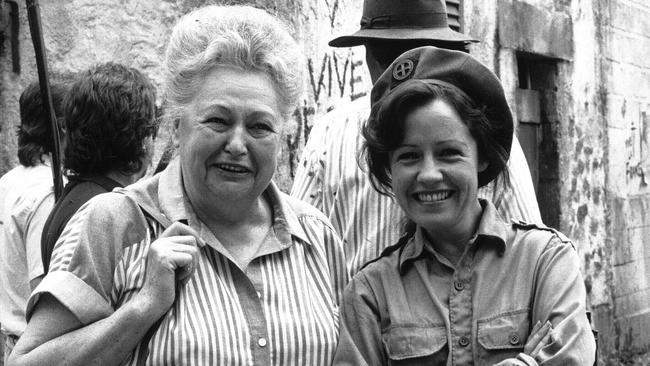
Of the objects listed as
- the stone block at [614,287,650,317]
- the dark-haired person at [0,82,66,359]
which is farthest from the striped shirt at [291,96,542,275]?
the stone block at [614,287,650,317]

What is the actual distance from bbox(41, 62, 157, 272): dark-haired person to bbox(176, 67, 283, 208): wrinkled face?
0.96 metres

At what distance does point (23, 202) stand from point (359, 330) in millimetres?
1891

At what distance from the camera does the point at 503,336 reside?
240 centimetres

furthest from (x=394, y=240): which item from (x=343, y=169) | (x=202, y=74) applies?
(x=202, y=74)

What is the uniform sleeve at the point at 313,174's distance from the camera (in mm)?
3328

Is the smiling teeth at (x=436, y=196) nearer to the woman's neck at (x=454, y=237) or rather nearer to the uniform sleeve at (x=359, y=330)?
the woman's neck at (x=454, y=237)

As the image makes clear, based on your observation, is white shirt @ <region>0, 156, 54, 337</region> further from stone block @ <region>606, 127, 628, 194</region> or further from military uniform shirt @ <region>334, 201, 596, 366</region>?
stone block @ <region>606, 127, 628, 194</region>

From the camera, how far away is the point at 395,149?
2.60 meters

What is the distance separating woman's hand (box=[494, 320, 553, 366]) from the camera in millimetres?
2264

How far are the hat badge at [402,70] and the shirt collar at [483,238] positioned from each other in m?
0.38

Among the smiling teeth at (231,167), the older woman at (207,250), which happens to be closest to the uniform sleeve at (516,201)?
the older woman at (207,250)

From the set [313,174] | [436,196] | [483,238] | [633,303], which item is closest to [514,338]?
[483,238]

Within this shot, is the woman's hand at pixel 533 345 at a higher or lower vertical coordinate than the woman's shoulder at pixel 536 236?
lower

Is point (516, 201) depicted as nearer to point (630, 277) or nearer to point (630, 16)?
point (630, 277)
